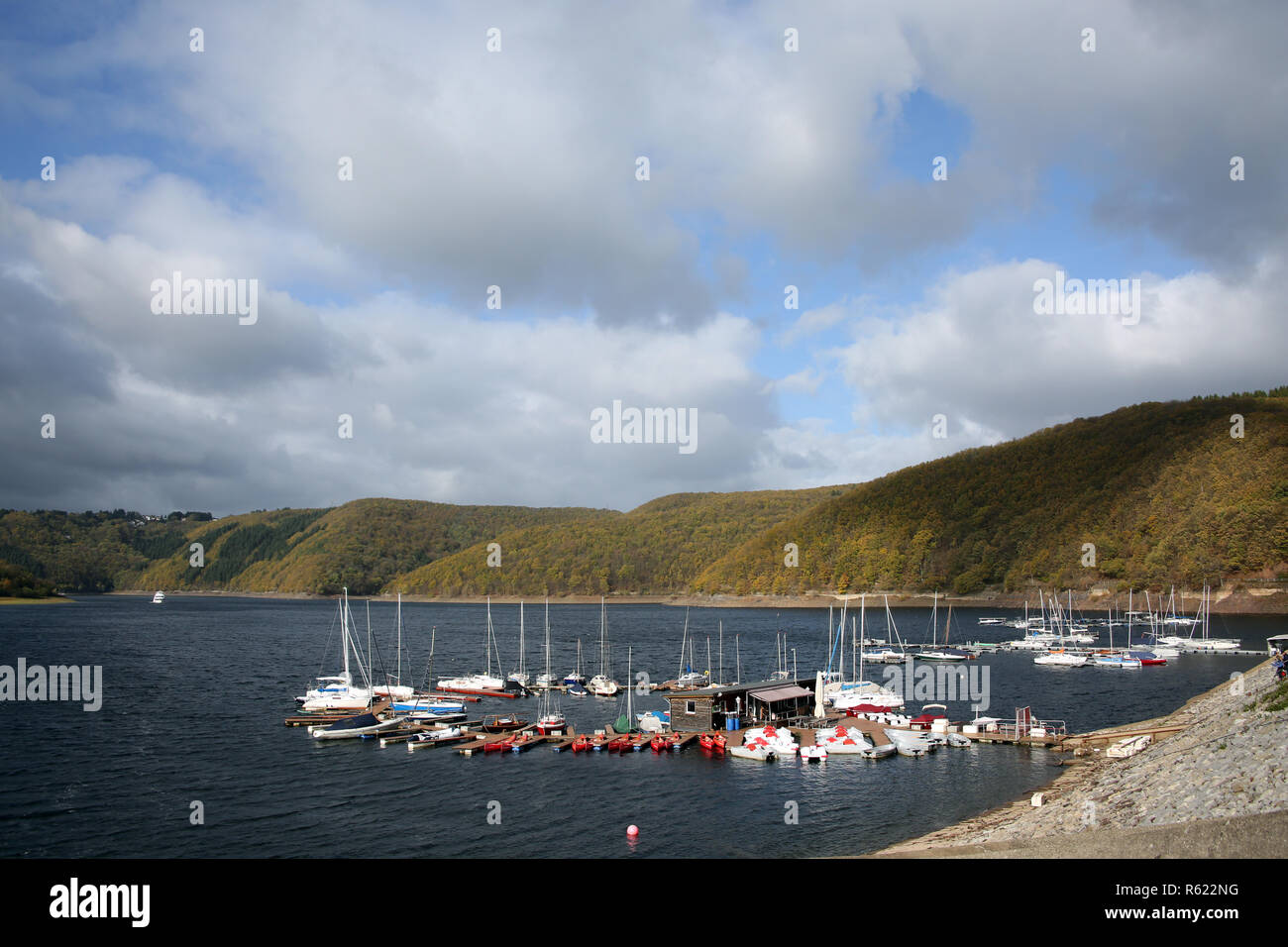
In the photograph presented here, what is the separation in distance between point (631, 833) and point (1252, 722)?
74.5 ft

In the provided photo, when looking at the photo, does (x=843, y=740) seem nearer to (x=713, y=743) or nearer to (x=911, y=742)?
(x=911, y=742)

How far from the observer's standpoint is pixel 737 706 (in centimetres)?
5447

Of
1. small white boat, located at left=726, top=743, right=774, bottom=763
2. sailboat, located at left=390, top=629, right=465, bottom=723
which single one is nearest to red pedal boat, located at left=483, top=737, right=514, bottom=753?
sailboat, located at left=390, top=629, right=465, bottom=723

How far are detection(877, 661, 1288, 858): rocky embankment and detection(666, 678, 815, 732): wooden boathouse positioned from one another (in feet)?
66.6

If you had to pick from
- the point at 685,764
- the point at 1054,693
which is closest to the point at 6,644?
the point at 685,764

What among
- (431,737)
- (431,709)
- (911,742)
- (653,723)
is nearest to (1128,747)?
(911,742)

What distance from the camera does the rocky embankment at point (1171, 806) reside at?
55.8 ft

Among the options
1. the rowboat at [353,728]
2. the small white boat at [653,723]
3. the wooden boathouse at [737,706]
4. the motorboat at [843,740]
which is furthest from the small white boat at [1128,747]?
the rowboat at [353,728]

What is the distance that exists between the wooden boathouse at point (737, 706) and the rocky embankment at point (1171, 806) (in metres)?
20.3

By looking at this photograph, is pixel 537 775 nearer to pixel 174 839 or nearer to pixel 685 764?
pixel 685 764

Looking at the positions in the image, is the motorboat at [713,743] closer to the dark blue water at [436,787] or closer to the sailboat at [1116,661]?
the dark blue water at [436,787]

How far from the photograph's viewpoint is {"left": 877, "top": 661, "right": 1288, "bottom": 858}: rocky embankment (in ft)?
55.8

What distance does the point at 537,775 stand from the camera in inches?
1673
